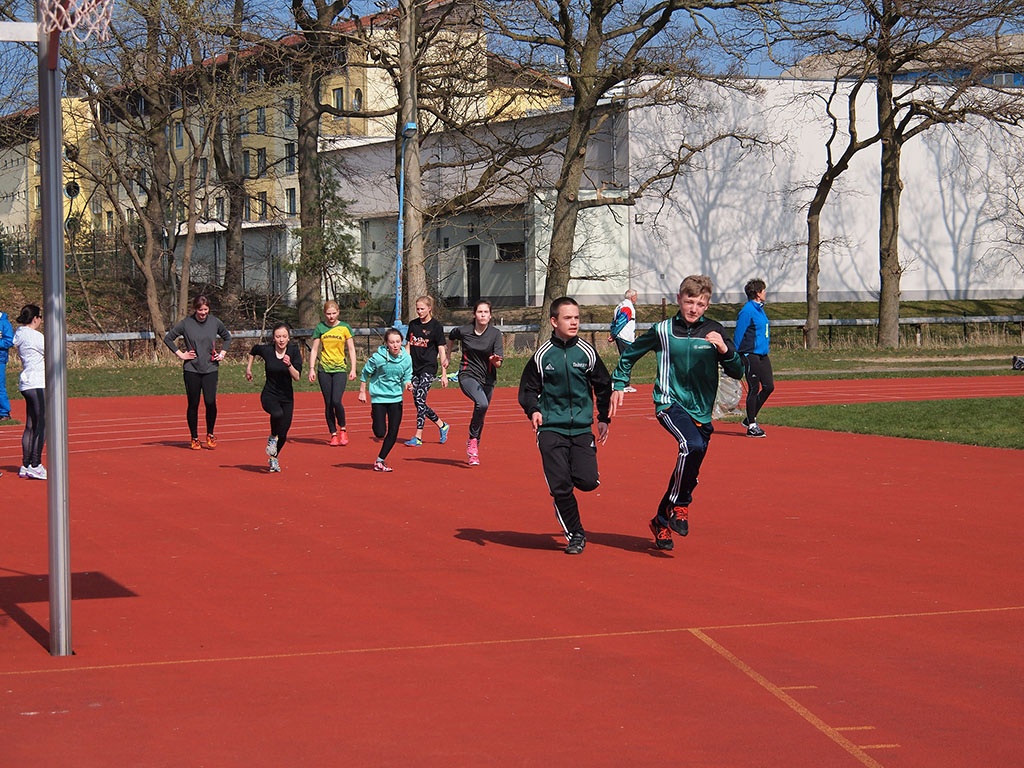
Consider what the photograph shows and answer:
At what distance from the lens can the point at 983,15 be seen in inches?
1379

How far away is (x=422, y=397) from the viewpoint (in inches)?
710

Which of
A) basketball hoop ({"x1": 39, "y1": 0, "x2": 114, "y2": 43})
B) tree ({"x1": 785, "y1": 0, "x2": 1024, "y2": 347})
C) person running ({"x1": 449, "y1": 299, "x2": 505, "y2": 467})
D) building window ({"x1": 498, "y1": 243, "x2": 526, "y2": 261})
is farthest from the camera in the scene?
building window ({"x1": 498, "y1": 243, "x2": 526, "y2": 261})

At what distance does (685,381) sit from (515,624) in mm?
3059

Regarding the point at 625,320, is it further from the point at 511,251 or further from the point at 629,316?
the point at 511,251

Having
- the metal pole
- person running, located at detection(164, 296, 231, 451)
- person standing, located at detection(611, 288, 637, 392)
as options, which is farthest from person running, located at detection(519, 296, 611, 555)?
person standing, located at detection(611, 288, 637, 392)

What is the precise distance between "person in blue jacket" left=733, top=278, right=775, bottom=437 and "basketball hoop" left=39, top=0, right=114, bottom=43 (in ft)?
39.4

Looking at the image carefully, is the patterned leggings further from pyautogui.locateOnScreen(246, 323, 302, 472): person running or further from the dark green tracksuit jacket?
the dark green tracksuit jacket

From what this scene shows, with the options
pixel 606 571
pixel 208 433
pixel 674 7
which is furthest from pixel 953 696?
pixel 674 7

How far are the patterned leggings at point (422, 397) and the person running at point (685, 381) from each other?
7.90 meters

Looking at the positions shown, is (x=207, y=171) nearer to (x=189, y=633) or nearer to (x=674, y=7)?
(x=674, y=7)

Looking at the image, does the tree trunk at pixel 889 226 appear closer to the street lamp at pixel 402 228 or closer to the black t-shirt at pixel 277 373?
the street lamp at pixel 402 228

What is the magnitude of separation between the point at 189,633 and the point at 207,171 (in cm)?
3796

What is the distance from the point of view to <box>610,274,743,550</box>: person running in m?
9.84

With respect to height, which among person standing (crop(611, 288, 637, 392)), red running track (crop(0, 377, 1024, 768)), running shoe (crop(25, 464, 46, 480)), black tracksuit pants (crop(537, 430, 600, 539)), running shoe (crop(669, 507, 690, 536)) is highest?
person standing (crop(611, 288, 637, 392))
